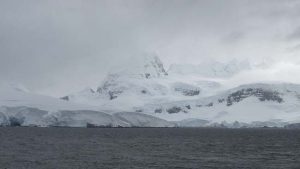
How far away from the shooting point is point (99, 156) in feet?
294

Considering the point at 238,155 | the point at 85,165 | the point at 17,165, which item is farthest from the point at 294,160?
the point at 17,165

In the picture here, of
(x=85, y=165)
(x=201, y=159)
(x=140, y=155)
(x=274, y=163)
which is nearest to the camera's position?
(x=85, y=165)

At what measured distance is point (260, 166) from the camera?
76.3 m

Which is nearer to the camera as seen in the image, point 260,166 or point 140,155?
point 260,166

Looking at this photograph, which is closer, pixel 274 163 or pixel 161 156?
pixel 274 163

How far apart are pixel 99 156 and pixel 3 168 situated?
23156 mm

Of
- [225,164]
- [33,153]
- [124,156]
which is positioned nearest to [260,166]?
[225,164]

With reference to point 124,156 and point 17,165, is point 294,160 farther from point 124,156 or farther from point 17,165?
point 17,165

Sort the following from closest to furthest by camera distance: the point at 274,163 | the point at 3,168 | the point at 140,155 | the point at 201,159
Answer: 1. the point at 3,168
2. the point at 274,163
3. the point at 201,159
4. the point at 140,155

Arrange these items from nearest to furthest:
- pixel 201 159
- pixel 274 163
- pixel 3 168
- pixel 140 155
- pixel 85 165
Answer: pixel 3 168, pixel 85 165, pixel 274 163, pixel 201 159, pixel 140 155

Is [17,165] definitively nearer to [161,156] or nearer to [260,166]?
[161,156]

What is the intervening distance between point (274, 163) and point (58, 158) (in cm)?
3277

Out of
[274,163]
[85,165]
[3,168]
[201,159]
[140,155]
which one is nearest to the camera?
[3,168]

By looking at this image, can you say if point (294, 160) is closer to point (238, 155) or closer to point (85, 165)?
point (238, 155)
